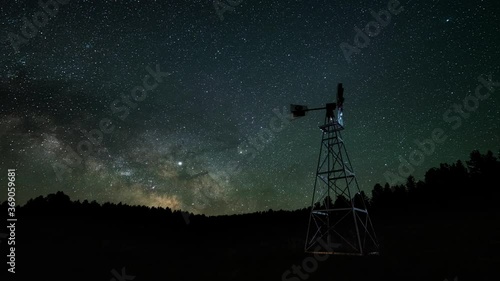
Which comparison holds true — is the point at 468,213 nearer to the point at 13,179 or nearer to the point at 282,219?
the point at 282,219

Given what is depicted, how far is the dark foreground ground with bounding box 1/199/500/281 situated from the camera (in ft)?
61.5

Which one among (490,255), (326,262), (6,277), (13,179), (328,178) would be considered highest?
(13,179)

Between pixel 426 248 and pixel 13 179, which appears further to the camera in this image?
pixel 426 248

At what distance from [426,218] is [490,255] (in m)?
18.7

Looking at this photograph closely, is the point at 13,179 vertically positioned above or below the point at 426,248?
above

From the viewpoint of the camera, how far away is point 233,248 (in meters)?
42.3

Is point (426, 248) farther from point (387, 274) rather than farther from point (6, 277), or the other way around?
point (6, 277)

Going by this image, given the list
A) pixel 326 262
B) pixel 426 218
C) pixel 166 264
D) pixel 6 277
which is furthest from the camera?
pixel 426 218

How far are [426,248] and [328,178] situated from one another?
14415 mm

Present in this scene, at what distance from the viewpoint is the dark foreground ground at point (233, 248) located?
1873 cm

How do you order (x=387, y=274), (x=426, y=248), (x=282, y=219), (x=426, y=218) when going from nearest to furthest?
(x=387, y=274)
(x=426, y=248)
(x=426, y=218)
(x=282, y=219)

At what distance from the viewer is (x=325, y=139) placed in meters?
20.9

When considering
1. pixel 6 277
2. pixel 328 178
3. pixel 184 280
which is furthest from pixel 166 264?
pixel 328 178

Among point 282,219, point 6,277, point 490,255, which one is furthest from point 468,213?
point 6,277
